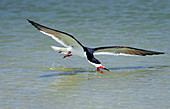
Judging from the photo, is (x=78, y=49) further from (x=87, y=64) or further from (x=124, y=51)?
(x=124, y=51)

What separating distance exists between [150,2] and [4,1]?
27.1 ft

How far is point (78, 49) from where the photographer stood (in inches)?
364

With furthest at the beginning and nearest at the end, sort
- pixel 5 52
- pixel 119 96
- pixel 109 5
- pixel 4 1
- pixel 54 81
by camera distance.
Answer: pixel 4 1
pixel 109 5
pixel 5 52
pixel 54 81
pixel 119 96

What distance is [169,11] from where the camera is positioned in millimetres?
18125

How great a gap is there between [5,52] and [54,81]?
3.48 m

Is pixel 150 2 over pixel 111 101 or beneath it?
over

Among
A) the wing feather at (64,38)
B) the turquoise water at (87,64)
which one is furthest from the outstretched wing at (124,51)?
the wing feather at (64,38)

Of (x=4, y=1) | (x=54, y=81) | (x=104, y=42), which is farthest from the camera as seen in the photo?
(x=4, y=1)

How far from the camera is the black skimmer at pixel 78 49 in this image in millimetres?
8515

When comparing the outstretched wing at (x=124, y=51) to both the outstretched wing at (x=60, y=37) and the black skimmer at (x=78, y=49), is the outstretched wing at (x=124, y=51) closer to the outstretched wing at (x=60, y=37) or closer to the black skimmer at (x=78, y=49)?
the black skimmer at (x=78, y=49)

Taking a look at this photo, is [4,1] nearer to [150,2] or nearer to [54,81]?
[150,2]

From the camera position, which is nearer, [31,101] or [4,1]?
[31,101]

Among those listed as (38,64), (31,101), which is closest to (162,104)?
(31,101)

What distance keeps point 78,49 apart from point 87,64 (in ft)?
3.94
